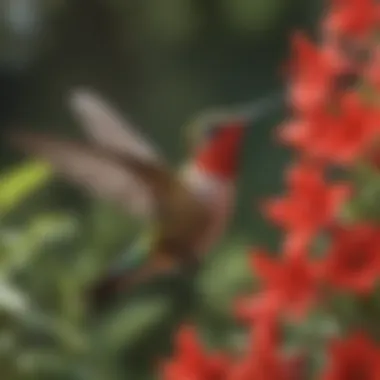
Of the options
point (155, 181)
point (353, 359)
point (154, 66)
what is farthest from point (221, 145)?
point (154, 66)

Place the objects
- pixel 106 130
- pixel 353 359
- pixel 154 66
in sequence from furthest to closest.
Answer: pixel 154 66, pixel 106 130, pixel 353 359

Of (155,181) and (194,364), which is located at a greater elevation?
(155,181)

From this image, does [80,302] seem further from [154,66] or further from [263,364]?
[154,66]

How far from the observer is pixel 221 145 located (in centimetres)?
66

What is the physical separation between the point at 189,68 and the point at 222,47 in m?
0.05

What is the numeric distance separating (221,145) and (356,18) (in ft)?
0.38

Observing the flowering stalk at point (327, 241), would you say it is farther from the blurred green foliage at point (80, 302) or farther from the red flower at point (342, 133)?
the blurred green foliage at point (80, 302)

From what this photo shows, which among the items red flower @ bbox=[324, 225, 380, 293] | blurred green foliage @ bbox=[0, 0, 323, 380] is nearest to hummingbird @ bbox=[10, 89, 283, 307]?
red flower @ bbox=[324, 225, 380, 293]

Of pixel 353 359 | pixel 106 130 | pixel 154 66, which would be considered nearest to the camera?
pixel 353 359

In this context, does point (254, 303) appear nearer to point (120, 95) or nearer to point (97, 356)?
point (97, 356)

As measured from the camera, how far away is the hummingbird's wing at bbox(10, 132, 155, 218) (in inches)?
24.2

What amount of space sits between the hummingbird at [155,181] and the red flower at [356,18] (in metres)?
0.09

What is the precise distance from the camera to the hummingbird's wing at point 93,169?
2.02ft

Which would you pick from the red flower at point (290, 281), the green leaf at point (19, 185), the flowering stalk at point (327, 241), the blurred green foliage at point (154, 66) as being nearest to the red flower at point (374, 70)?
the flowering stalk at point (327, 241)
